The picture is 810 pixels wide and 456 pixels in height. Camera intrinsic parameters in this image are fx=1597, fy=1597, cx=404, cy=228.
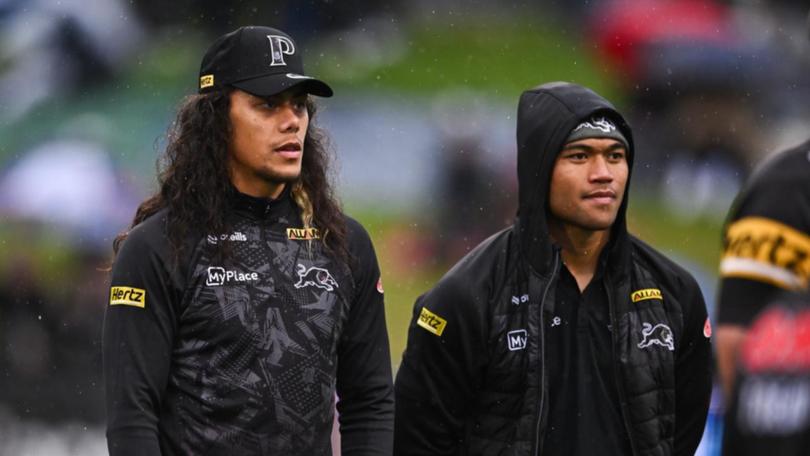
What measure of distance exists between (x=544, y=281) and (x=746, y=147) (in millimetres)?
5379

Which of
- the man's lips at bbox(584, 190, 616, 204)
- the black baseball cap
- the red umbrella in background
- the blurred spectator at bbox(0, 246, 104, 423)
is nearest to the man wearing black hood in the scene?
the man's lips at bbox(584, 190, 616, 204)

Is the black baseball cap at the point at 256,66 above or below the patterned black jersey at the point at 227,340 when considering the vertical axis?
above

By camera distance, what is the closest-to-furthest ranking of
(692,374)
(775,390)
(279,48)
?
(775,390) → (279,48) → (692,374)

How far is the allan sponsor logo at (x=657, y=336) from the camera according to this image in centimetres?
472

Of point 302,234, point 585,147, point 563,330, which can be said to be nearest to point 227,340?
point 302,234

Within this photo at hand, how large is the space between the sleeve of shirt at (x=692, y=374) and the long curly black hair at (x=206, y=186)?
115cm

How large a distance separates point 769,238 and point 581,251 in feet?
6.00

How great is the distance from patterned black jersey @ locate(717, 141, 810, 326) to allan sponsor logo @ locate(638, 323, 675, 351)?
1.55 m

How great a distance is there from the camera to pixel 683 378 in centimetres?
488

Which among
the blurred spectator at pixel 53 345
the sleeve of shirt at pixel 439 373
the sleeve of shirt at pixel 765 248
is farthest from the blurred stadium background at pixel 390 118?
the sleeve of shirt at pixel 765 248

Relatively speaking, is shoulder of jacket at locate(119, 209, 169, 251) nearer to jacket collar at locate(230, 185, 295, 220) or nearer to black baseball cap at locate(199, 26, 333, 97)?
jacket collar at locate(230, 185, 295, 220)

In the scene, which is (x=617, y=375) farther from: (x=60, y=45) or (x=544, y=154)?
(x=60, y=45)

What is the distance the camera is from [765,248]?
10.0ft

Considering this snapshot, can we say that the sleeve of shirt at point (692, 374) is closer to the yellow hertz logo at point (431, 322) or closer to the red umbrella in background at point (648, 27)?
the yellow hertz logo at point (431, 322)
